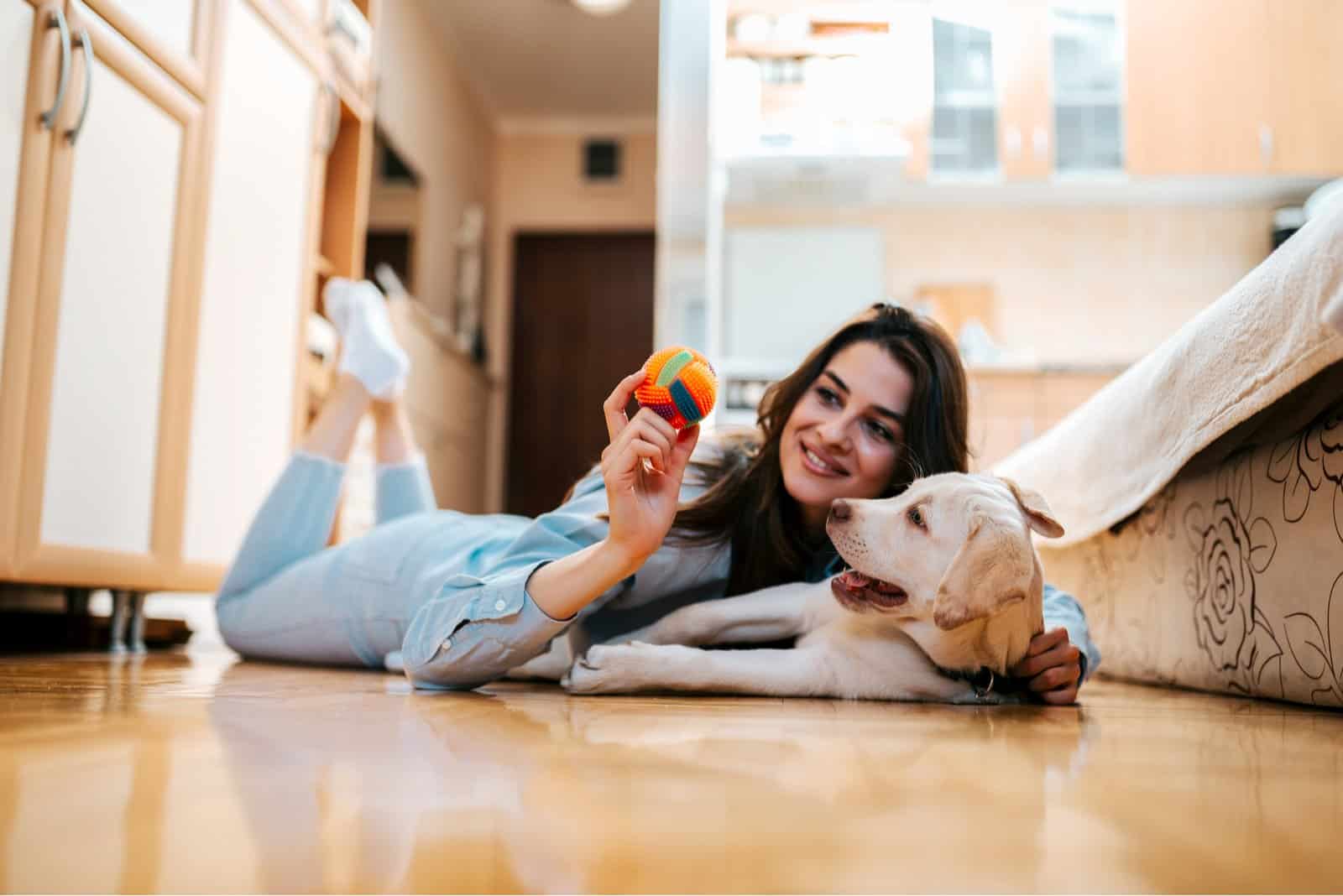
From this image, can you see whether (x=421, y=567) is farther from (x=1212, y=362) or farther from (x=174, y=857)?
(x=174, y=857)

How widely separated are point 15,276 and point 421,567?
0.81 meters

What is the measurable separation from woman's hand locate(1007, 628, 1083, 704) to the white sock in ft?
4.31

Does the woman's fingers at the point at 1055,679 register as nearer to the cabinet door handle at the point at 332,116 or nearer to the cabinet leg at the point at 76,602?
the cabinet leg at the point at 76,602

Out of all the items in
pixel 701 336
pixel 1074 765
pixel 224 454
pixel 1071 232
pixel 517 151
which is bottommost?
pixel 1074 765

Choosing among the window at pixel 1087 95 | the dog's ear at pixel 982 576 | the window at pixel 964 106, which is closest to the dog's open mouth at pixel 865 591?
the dog's ear at pixel 982 576

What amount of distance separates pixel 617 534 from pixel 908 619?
0.36 metres

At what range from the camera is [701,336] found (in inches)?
A: 157

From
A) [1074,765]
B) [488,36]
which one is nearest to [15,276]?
[1074,765]

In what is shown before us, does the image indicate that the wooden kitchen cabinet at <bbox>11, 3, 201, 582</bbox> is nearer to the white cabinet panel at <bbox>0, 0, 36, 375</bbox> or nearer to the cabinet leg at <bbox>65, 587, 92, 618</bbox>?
the white cabinet panel at <bbox>0, 0, 36, 375</bbox>

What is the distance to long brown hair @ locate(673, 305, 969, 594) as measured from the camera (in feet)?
4.86

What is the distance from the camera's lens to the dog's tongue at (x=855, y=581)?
125cm

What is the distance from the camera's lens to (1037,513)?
1227 mm

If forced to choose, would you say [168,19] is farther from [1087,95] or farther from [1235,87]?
[1235,87]

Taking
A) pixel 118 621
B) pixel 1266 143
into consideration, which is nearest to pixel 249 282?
pixel 118 621
